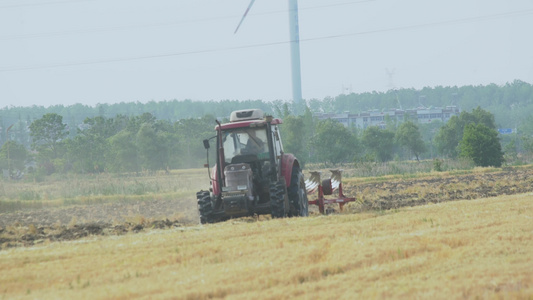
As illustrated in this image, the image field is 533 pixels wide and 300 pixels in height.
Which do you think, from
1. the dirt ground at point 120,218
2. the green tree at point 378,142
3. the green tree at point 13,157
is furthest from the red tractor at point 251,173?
the green tree at point 378,142

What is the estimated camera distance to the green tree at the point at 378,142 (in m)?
96.9

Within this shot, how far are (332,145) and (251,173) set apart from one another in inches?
2947

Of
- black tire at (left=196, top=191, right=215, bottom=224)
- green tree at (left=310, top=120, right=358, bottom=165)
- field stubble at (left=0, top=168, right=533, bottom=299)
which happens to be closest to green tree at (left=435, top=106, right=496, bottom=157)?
green tree at (left=310, top=120, right=358, bottom=165)

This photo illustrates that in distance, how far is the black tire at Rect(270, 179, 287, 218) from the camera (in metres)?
17.4

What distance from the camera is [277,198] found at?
17344mm

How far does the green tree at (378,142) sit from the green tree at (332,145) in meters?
4.49

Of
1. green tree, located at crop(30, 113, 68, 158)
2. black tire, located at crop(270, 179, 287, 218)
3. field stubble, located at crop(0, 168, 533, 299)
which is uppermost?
green tree, located at crop(30, 113, 68, 158)

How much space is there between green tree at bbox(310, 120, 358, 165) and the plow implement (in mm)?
68867

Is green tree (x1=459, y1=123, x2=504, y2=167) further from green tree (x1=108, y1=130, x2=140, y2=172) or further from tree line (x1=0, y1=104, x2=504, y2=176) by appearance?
green tree (x1=108, y1=130, x2=140, y2=172)

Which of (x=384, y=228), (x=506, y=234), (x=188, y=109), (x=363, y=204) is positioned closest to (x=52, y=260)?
(x=384, y=228)

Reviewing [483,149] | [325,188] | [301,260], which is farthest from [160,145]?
[301,260]

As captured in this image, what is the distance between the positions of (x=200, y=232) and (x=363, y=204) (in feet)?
34.8

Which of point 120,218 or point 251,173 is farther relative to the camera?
point 120,218

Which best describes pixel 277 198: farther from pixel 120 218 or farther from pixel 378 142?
pixel 378 142
